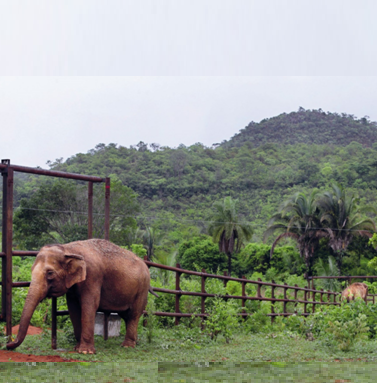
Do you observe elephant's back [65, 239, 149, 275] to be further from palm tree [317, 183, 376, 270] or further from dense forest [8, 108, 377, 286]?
palm tree [317, 183, 376, 270]

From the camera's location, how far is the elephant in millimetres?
5234

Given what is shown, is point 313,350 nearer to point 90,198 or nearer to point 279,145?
point 90,198

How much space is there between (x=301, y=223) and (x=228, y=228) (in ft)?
19.9

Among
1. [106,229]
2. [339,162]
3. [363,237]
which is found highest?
[339,162]

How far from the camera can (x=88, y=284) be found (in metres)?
5.55

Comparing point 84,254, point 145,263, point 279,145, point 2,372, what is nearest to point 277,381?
point 2,372

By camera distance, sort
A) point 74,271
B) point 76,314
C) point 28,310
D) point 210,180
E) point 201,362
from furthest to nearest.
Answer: point 210,180 → point 76,314 → point 74,271 → point 28,310 → point 201,362

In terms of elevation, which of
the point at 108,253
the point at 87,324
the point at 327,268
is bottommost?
the point at 327,268

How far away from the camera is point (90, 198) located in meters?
6.66

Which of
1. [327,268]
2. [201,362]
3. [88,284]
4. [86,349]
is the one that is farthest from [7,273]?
[327,268]

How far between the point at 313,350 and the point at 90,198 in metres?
3.31

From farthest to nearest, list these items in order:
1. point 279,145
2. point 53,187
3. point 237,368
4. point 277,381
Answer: point 279,145, point 53,187, point 237,368, point 277,381

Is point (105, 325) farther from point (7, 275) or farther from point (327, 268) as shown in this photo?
point (327, 268)

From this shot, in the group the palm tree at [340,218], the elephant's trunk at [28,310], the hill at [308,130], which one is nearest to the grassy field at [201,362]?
the elephant's trunk at [28,310]
